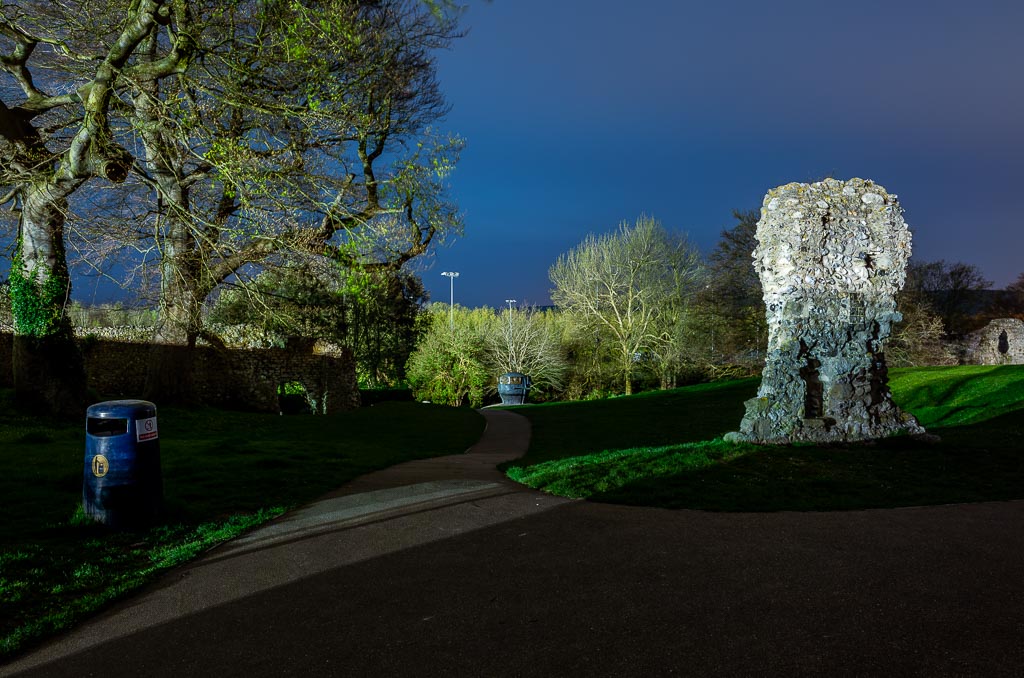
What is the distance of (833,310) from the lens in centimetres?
1131

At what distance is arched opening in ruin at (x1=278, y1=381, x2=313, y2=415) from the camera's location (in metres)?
30.1

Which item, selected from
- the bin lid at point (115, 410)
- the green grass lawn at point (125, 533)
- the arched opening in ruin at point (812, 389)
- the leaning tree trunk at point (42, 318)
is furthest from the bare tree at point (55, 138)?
the arched opening in ruin at point (812, 389)

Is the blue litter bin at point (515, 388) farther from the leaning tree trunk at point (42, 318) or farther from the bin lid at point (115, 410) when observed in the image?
the bin lid at point (115, 410)

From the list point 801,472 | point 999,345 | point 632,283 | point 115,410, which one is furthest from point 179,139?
point 999,345

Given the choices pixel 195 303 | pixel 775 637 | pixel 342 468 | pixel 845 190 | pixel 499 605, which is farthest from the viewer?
pixel 195 303

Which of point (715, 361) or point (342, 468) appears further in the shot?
point (715, 361)

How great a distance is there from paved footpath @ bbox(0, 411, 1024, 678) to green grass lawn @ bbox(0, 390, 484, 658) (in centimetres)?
43

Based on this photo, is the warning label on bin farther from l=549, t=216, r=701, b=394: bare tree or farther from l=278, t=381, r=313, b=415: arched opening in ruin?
l=549, t=216, r=701, b=394: bare tree

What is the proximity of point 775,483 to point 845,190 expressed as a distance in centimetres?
619

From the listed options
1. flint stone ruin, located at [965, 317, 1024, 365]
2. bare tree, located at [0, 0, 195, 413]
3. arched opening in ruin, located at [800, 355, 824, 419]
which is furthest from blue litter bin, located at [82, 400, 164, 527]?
flint stone ruin, located at [965, 317, 1024, 365]

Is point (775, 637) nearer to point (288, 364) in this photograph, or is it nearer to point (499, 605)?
point (499, 605)

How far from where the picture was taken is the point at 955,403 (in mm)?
18781

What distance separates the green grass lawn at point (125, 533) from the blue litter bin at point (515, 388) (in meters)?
20.2

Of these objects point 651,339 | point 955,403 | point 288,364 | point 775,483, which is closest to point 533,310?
point 651,339
